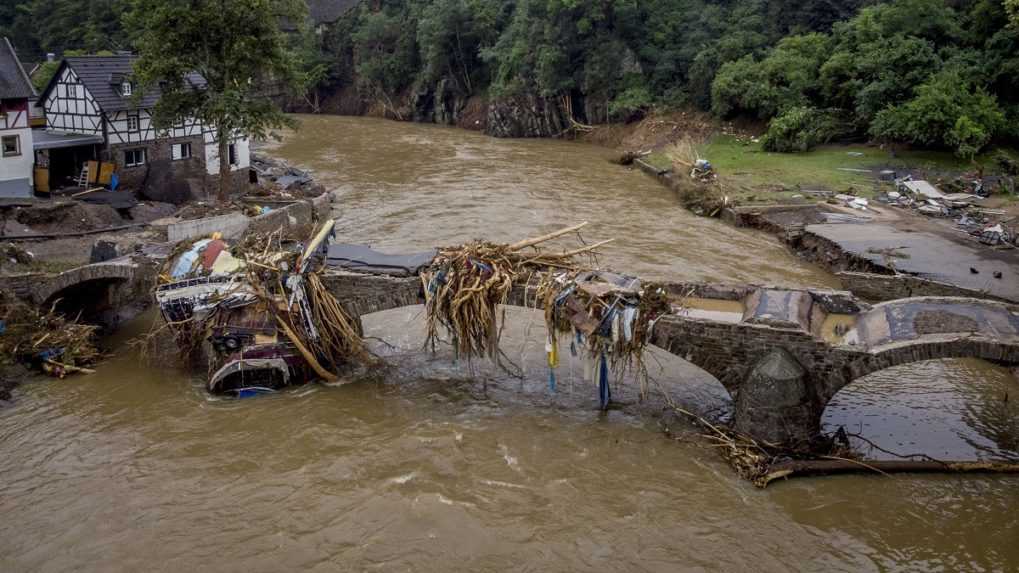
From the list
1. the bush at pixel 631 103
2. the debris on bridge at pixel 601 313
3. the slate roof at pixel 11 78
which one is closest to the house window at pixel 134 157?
the slate roof at pixel 11 78

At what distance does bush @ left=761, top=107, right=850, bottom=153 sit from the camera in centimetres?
3850

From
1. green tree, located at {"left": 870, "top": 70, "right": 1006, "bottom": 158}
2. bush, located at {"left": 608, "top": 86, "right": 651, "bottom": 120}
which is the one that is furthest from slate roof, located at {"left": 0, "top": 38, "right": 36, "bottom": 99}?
green tree, located at {"left": 870, "top": 70, "right": 1006, "bottom": 158}

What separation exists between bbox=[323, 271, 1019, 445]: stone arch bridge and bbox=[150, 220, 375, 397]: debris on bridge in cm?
421

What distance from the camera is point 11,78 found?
91.2ft

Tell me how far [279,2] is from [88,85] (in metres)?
8.44

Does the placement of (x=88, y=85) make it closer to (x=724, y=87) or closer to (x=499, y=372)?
(x=499, y=372)

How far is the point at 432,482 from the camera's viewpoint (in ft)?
45.1

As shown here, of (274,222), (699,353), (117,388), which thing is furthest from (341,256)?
(274,222)

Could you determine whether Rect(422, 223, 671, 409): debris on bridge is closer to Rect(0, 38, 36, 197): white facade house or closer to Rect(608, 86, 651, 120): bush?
Rect(0, 38, 36, 197): white facade house

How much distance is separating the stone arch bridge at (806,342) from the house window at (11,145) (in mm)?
22092

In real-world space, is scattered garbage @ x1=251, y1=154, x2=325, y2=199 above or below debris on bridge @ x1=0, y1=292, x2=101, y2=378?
above

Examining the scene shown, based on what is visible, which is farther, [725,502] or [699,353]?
[699,353]

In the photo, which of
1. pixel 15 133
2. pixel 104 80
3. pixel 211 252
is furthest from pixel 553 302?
pixel 104 80

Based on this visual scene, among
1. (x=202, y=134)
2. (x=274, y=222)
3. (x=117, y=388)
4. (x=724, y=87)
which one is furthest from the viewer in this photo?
(x=724, y=87)
